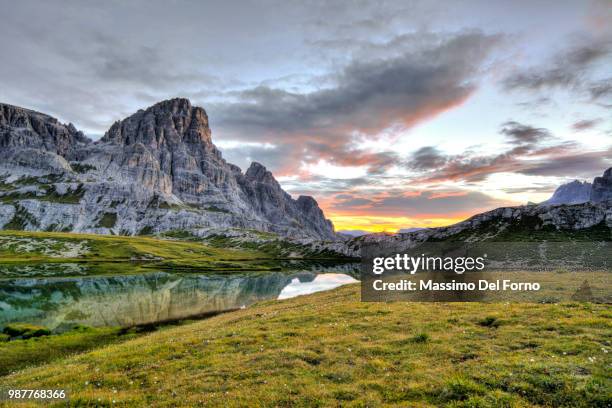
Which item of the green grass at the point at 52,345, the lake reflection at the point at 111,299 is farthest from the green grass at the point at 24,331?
the lake reflection at the point at 111,299

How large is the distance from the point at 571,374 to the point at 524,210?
654 ft

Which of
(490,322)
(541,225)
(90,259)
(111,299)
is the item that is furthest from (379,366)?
(541,225)

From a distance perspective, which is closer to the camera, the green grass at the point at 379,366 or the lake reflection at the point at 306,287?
the green grass at the point at 379,366

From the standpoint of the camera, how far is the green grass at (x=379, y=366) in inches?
523

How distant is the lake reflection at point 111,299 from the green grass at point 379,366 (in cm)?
3417

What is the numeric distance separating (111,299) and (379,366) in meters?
72.8

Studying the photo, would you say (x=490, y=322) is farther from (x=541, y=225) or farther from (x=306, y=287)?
(x=541, y=225)

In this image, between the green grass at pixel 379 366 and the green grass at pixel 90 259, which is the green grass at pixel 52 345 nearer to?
the green grass at pixel 379 366

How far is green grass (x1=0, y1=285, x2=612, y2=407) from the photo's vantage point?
1330 centimetres

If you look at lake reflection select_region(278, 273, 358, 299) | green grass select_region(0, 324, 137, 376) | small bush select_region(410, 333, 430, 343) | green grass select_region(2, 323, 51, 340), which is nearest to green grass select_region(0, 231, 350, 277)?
lake reflection select_region(278, 273, 358, 299)

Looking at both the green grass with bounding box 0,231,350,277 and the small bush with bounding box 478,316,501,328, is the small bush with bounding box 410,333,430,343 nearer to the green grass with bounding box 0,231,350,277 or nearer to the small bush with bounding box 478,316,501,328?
the small bush with bounding box 478,316,501,328

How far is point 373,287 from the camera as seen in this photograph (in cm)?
4825

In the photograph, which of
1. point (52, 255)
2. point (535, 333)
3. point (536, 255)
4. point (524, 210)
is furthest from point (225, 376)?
point (524, 210)

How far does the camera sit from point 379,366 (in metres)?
16.7
